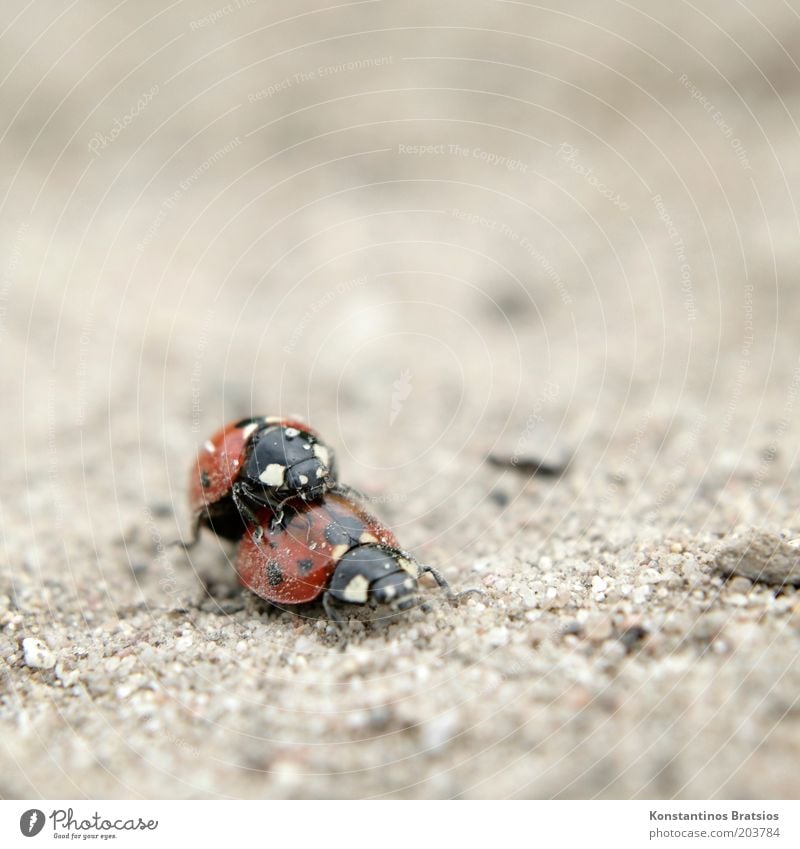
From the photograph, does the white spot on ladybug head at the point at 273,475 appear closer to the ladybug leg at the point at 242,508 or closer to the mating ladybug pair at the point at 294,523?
the mating ladybug pair at the point at 294,523

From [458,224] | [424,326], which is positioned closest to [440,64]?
[458,224]

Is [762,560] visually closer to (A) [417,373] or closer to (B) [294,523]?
(B) [294,523]

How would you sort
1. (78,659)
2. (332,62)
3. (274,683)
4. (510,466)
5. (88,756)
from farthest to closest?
(332,62) → (510,466) → (78,659) → (274,683) → (88,756)

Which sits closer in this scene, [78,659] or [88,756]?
[88,756]

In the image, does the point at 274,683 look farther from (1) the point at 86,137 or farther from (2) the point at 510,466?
(1) the point at 86,137

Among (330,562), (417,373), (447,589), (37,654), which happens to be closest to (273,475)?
(330,562)

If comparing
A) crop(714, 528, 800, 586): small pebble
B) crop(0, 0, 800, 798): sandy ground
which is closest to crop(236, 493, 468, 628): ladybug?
crop(0, 0, 800, 798): sandy ground

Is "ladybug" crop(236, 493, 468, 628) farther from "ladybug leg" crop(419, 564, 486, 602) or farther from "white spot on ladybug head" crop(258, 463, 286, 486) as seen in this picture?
"white spot on ladybug head" crop(258, 463, 286, 486)
